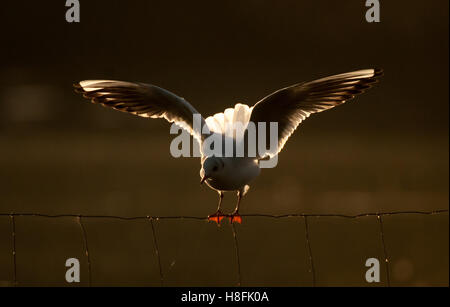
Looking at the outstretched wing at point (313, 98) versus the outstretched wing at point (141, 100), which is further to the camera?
the outstretched wing at point (141, 100)

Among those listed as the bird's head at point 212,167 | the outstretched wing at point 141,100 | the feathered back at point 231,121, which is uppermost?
the outstretched wing at point 141,100

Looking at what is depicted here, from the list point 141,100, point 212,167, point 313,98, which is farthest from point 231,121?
point 141,100

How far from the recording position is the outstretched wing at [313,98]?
593cm

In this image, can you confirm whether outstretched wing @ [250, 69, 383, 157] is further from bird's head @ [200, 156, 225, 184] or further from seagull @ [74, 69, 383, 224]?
bird's head @ [200, 156, 225, 184]

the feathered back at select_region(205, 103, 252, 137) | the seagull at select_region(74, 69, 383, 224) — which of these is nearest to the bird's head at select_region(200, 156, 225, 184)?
the seagull at select_region(74, 69, 383, 224)

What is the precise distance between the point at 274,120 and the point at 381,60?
755 inches

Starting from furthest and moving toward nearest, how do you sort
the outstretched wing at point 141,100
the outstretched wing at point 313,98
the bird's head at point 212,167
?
1. the outstretched wing at point 141,100
2. the outstretched wing at point 313,98
3. the bird's head at point 212,167

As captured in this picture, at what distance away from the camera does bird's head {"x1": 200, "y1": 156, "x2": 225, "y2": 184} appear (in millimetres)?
5699

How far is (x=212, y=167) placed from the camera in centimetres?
570

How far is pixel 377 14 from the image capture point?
2580 centimetres

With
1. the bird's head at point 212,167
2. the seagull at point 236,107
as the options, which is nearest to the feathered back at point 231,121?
the seagull at point 236,107

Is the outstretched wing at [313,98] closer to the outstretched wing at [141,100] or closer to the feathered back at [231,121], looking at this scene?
the feathered back at [231,121]

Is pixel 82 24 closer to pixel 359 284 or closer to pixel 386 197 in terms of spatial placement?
pixel 386 197

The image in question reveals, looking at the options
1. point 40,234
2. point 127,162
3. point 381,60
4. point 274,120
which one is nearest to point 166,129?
point 127,162
